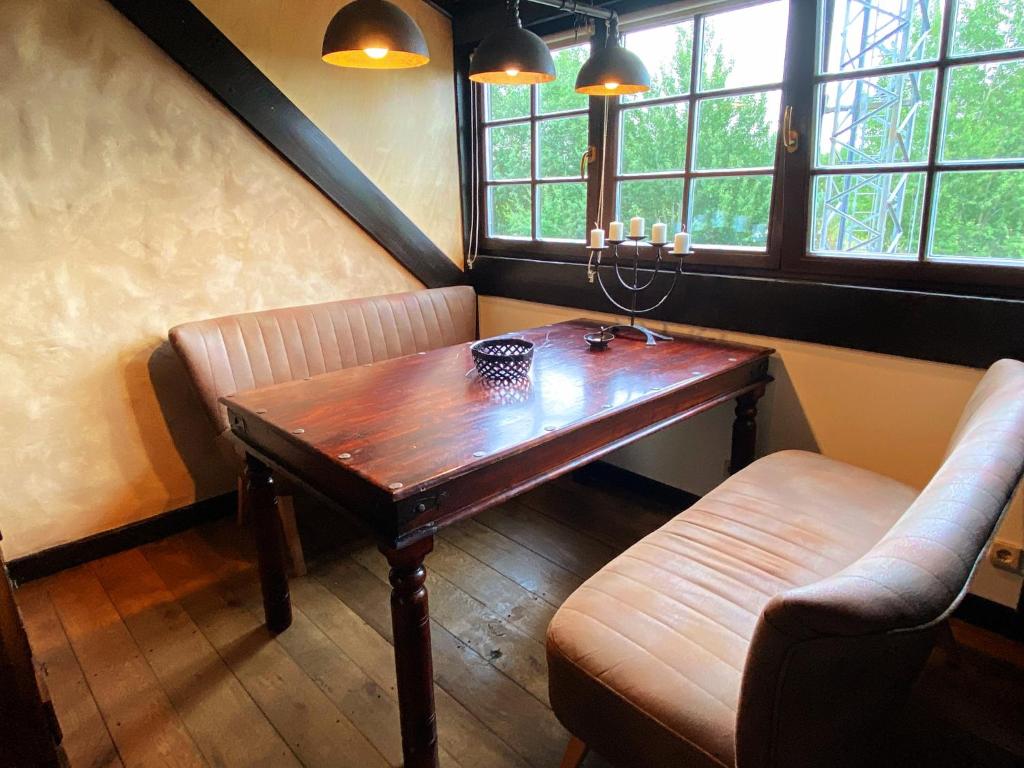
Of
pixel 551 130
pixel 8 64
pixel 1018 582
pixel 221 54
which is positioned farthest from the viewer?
pixel 551 130

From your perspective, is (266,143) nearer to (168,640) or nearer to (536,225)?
(536,225)

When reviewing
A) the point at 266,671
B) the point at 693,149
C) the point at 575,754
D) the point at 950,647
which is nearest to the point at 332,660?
the point at 266,671

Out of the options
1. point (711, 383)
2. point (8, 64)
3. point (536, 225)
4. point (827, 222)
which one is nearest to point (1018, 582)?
point (711, 383)

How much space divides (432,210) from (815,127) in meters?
1.68

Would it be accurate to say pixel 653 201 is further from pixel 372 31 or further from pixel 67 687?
pixel 67 687

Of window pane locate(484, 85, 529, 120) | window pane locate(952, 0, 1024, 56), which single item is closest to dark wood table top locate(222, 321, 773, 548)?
window pane locate(952, 0, 1024, 56)

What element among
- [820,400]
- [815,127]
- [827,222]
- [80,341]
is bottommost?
[820,400]

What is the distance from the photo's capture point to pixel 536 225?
117 inches

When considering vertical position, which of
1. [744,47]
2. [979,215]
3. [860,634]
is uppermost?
[744,47]

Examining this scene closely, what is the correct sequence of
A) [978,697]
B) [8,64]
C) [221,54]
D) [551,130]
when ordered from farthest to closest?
[551,130] → [221,54] → [8,64] → [978,697]

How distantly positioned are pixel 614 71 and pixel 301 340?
1.47 meters

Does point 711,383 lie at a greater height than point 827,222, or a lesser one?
lesser

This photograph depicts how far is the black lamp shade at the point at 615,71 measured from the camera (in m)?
2.00

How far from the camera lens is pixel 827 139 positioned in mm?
2043
